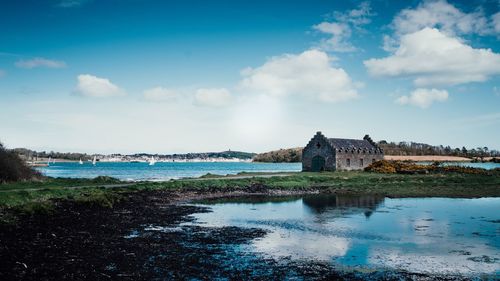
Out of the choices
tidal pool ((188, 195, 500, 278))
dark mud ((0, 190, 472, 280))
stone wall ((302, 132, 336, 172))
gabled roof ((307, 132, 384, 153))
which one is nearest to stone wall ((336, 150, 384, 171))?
gabled roof ((307, 132, 384, 153))

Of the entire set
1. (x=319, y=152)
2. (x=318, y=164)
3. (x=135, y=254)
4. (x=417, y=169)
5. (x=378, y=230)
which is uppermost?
(x=319, y=152)

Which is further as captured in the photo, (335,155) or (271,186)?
(335,155)

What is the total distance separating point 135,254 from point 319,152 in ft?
207

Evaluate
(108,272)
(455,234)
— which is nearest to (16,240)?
(108,272)

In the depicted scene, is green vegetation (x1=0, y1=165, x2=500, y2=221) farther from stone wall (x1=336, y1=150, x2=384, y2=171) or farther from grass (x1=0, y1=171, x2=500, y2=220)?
stone wall (x1=336, y1=150, x2=384, y2=171)

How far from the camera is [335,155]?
7506 centimetres

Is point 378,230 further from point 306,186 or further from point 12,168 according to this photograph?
point 12,168

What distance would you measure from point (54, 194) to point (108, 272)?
2169 cm

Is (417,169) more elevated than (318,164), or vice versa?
Answer: (318,164)

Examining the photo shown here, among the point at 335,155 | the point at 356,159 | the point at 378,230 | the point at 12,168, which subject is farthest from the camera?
the point at 356,159

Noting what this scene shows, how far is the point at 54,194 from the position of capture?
33.5m

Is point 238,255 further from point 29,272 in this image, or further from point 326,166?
point 326,166

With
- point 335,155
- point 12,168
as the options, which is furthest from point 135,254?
point 335,155

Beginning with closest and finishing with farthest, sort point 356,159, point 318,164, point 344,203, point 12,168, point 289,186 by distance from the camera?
point 344,203 < point 12,168 < point 289,186 < point 318,164 < point 356,159
